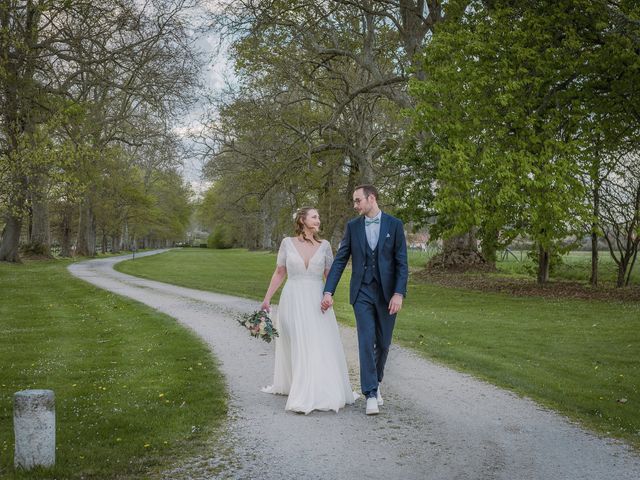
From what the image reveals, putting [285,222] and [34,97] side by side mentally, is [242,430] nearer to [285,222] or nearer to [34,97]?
[34,97]

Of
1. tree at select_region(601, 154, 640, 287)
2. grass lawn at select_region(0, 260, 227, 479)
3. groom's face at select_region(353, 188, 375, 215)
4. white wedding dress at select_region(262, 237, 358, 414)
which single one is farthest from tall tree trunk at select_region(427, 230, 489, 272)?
groom's face at select_region(353, 188, 375, 215)

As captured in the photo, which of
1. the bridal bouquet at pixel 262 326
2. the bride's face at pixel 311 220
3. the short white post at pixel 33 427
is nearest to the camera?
the short white post at pixel 33 427

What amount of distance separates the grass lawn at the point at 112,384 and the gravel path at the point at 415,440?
0.40 metres

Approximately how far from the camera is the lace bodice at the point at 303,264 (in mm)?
7270

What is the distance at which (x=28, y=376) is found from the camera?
29.5ft

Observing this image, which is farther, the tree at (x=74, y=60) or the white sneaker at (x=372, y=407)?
the tree at (x=74, y=60)

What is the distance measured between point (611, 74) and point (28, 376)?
1574 centimetres

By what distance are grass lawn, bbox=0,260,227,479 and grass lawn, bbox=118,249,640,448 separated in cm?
376

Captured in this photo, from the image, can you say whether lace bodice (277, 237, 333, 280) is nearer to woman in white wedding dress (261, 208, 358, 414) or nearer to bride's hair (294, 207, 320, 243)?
woman in white wedding dress (261, 208, 358, 414)

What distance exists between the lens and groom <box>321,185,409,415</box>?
263 inches

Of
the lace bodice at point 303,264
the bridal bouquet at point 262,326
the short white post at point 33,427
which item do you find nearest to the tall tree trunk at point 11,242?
the bridal bouquet at point 262,326

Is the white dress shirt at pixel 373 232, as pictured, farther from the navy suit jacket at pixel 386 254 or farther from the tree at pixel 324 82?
the tree at pixel 324 82

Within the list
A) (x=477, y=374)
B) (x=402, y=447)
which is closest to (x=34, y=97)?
(x=477, y=374)

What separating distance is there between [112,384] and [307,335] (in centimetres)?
296
